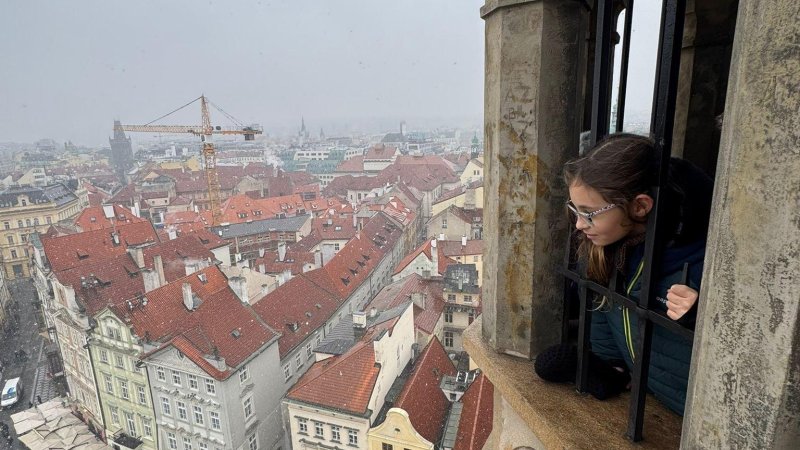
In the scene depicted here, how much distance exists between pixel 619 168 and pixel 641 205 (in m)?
0.18

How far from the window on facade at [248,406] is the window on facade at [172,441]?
3897 mm

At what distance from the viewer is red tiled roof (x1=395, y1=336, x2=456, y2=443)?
16469mm

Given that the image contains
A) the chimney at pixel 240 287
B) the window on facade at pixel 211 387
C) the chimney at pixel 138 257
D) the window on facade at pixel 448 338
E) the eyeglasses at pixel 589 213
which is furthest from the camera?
the chimney at pixel 138 257

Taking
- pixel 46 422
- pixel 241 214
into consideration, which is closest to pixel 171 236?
pixel 46 422

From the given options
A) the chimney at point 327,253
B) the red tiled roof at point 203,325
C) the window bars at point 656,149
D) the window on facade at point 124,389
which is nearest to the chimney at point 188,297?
the red tiled roof at point 203,325

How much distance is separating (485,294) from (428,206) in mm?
65163

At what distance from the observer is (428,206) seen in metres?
68.0

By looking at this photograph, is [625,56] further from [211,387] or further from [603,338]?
[211,387]

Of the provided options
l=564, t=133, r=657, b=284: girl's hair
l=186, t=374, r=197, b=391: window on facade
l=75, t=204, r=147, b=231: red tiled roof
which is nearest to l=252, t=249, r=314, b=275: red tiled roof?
l=186, t=374, r=197, b=391: window on facade

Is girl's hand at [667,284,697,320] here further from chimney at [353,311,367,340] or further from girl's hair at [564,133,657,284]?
chimney at [353,311,367,340]

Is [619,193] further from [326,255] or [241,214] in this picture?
[241,214]

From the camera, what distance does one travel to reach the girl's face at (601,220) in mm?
2043

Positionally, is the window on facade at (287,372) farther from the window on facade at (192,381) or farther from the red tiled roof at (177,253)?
the red tiled roof at (177,253)

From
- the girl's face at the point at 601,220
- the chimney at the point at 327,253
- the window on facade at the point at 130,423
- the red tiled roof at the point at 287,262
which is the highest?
the girl's face at the point at 601,220
